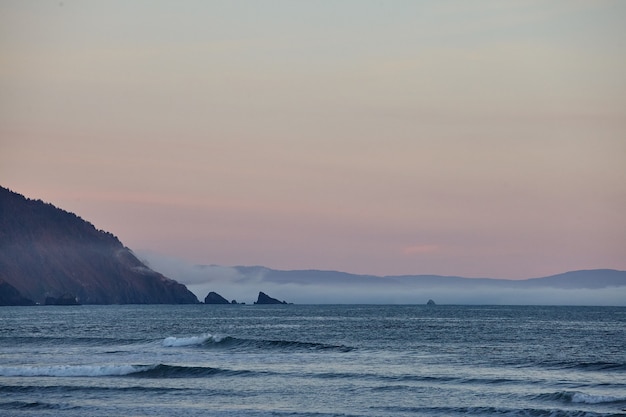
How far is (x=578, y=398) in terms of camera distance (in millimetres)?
45812

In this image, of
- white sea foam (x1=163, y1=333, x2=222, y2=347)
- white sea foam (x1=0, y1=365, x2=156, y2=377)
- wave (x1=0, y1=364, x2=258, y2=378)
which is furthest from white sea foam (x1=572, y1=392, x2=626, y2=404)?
white sea foam (x1=163, y1=333, x2=222, y2=347)

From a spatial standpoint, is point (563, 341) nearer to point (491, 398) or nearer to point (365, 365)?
point (365, 365)

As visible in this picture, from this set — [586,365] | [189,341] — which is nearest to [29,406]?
[189,341]

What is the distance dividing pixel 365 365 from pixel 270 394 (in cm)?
1334

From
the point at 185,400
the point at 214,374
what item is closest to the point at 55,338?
the point at 214,374

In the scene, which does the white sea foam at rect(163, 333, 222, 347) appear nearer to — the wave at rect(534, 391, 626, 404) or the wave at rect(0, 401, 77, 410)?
the wave at rect(0, 401, 77, 410)

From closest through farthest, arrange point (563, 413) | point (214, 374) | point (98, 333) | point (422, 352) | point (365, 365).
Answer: point (563, 413) → point (214, 374) → point (365, 365) → point (422, 352) → point (98, 333)

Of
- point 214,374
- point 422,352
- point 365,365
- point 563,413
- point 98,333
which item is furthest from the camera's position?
point 98,333

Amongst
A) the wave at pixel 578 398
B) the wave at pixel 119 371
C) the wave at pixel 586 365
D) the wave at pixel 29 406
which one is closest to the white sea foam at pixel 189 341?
the wave at pixel 119 371

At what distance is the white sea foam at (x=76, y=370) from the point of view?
187 ft

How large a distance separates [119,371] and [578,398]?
2769cm

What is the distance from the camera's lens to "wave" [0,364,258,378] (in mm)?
56875

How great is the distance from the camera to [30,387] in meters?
51.4

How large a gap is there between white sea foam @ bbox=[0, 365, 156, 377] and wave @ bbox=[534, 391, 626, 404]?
24.6m
